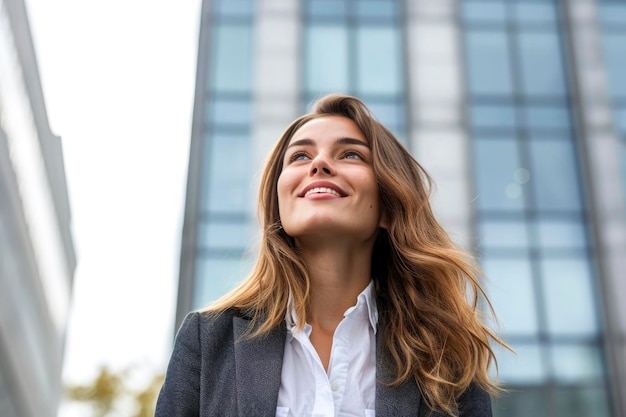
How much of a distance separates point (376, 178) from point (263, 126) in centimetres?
1142

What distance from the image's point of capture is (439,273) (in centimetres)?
245

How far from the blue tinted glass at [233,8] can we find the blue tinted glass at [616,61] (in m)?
8.15

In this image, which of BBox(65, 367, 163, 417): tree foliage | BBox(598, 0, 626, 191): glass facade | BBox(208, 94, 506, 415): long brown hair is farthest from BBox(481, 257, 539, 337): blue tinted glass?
BBox(65, 367, 163, 417): tree foliage

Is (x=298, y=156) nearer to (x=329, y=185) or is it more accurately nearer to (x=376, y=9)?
(x=329, y=185)

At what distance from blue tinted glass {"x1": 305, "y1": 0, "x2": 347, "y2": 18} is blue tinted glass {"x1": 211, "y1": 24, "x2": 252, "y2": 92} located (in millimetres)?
1481

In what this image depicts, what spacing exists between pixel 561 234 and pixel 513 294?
67.6 inches

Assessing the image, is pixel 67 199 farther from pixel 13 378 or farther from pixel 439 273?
pixel 439 273

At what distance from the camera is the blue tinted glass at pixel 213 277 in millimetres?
12430

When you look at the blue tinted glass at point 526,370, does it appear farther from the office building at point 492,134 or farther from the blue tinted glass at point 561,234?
the blue tinted glass at point 561,234

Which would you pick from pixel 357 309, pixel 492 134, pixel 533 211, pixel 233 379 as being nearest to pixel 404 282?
pixel 357 309

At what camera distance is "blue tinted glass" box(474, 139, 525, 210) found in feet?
44.4

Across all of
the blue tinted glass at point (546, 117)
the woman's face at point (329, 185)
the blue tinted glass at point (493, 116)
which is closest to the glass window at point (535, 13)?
the blue tinted glass at point (546, 117)

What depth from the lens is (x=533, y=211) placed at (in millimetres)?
13422

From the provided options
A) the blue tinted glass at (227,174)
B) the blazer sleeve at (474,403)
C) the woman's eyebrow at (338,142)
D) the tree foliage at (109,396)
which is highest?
the blue tinted glass at (227,174)
